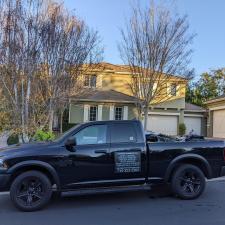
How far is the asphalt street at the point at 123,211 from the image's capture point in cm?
655

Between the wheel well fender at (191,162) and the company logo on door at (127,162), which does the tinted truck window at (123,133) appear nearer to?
the company logo on door at (127,162)

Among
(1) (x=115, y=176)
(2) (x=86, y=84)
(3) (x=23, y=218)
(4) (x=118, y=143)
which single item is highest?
(2) (x=86, y=84)

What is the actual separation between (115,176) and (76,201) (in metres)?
1.10

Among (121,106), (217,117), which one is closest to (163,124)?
(121,106)

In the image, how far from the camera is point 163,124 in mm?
34500

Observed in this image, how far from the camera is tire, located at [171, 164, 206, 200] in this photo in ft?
26.8

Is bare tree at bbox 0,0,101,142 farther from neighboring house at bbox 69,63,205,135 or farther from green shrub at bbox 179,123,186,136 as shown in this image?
green shrub at bbox 179,123,186,136

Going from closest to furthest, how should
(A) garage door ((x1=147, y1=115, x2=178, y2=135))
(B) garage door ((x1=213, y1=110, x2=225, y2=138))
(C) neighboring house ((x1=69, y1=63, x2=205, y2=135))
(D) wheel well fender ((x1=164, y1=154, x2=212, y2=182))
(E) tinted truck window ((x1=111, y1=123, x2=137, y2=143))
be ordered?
(E) tinted truck window ((x1=111, y1=123, x2=137, y2=143)), (D) wheel well fender ((x1=164, y1=154, x2=212, y2=182)), (B) garage door ((x1=213, y1=110, x2=225, y2=138)), (C) neighboring house ((x1=69, y1=63, x2=205, y2=135)), (A) garage door ((x1=147, y1=115, x2=178, y2=135))

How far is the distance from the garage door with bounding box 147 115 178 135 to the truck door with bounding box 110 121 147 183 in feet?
84.5

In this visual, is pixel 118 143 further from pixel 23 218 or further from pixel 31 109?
pixel 31 109

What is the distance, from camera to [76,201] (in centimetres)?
816

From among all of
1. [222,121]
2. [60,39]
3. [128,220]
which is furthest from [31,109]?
[222,121]

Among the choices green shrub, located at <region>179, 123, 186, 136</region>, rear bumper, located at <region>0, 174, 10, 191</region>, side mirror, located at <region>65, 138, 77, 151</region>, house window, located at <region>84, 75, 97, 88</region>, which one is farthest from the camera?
green shrub, located at <region>179, 123, 186, 136</region>

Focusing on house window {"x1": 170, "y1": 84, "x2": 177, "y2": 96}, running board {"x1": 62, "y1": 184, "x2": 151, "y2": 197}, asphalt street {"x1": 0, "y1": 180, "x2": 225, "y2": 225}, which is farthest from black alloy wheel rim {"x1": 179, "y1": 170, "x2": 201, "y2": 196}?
house window {"x1": 170, "y1": 84, "x2": 177, "y2": 96}
